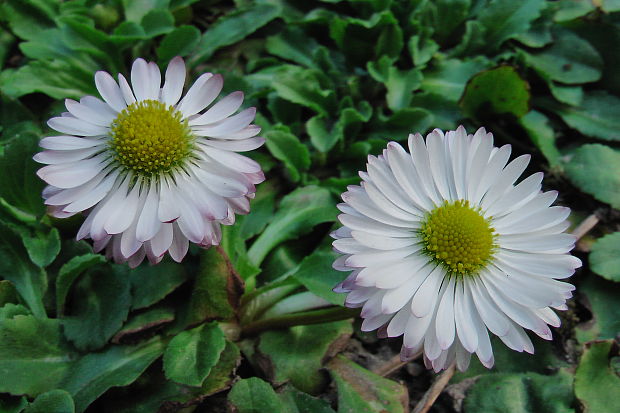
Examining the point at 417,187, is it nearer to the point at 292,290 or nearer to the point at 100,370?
the point at 292,290

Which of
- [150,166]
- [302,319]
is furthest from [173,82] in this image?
[302,319]

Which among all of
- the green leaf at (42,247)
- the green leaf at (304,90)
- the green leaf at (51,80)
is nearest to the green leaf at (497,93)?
the green leaf at (304,90)

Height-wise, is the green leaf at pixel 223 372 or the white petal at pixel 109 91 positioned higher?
the white petal at pixel 109 91

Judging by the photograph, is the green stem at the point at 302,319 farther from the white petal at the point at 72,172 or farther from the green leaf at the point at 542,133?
the green leaf at the point at 542,133

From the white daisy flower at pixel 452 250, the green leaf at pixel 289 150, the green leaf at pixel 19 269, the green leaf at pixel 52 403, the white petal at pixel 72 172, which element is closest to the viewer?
the white daisy flower at pixel 452 250

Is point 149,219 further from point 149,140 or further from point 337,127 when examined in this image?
point 337,127

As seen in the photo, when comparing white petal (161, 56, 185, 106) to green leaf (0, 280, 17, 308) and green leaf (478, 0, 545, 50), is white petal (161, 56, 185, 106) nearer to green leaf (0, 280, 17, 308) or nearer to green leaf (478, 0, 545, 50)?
green leaf (0, 280, 17, 308)

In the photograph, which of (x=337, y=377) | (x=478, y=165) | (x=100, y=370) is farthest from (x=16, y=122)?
(x=478, y=165)
